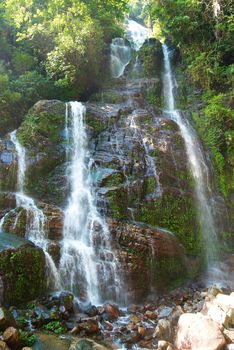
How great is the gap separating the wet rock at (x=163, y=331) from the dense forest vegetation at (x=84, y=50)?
32.0 ft

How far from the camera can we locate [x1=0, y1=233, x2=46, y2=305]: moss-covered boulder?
893 centimetres

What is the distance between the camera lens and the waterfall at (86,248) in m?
10.2

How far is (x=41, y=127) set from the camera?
14.2m

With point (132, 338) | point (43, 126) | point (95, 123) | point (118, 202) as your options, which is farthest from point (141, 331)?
point (95, 123)

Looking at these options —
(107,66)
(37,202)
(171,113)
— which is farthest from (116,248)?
(107,66)

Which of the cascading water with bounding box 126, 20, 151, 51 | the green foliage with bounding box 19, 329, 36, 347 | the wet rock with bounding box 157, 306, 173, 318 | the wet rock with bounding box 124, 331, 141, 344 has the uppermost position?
the cascading water with bounding box 126, 20, 151, 51

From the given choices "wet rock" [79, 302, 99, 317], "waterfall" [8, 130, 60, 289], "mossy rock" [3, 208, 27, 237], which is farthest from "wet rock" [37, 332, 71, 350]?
"mossy rock" [3, 208, 27, 237]

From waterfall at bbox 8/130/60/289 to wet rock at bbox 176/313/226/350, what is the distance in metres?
3.98

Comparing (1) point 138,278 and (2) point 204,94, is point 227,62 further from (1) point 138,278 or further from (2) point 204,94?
(1) point 138,278

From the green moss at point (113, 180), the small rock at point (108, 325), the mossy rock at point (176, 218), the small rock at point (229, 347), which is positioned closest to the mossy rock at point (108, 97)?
the green moss at point (113, 180)

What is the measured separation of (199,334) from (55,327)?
3.29 meters

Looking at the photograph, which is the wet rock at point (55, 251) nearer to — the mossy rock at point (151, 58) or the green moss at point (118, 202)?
the green moss at point (118, 202)

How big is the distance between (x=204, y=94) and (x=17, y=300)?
14.1 metres

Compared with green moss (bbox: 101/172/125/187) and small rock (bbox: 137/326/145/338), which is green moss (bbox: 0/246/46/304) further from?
green moss (bbox: 101/172/125/187)
